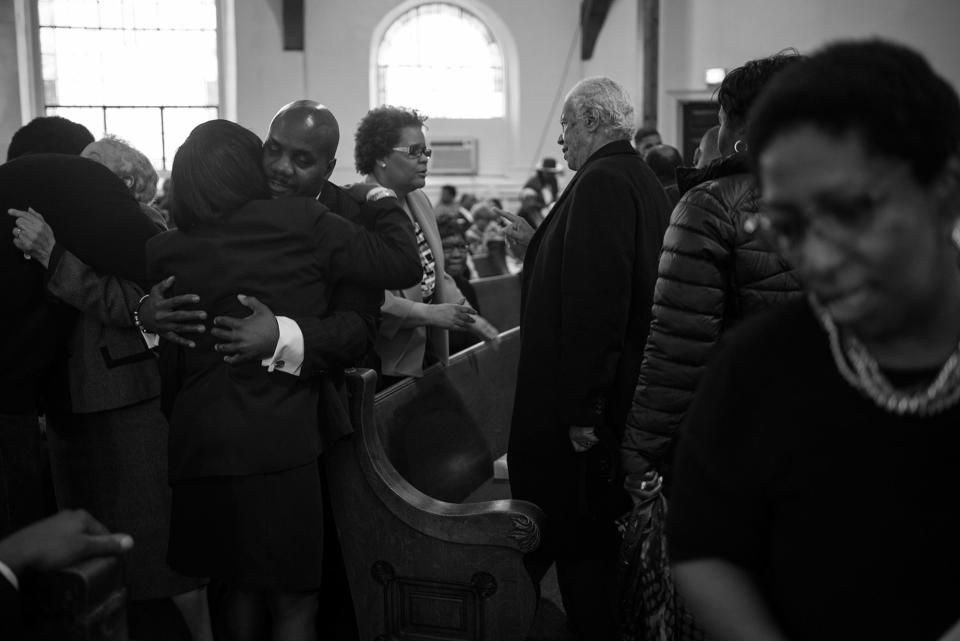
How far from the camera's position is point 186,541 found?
7.11 feet

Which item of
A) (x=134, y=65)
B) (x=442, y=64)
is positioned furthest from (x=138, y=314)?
(x=134, y=65)

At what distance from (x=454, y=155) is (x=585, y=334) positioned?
38.8 feet

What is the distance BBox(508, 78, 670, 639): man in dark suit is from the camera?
255 cm

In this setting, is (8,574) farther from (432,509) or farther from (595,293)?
(595,293)

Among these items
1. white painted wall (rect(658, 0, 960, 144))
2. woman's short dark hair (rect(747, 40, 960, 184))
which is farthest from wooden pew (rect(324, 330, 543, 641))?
white painted wall (rect(658, 0, 960, 144))

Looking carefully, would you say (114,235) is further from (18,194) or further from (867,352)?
(867,352)

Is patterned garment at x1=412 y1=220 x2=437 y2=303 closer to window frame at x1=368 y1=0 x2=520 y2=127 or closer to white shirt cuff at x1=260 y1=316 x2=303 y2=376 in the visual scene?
white shirt cuff at x1=260 y1=316 x2=303 y2=376

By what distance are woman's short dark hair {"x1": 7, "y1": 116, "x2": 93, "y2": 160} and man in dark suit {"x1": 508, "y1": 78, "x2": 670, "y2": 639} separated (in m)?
1.26

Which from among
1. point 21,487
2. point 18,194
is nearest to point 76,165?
point 18,194

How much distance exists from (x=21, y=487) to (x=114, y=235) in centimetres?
72

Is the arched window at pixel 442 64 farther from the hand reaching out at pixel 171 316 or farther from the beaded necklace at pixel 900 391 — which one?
the beaded necklace at pixel 900 391

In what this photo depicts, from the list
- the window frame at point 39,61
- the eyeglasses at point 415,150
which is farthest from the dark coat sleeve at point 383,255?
the window frame at point 39,61

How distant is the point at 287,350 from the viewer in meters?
2.07

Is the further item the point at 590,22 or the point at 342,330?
the point at 590,22
